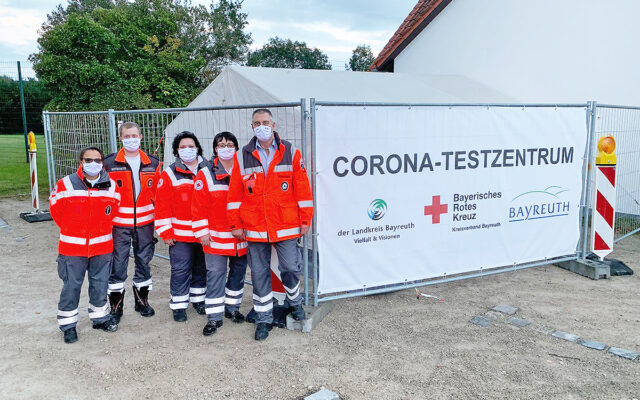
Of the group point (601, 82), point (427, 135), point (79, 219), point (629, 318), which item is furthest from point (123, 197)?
point (601, 82)

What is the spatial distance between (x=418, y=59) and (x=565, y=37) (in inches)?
167

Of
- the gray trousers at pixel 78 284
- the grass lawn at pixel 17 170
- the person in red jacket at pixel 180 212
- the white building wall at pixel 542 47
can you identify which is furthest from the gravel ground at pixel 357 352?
the grass lawn at pixel 17 170

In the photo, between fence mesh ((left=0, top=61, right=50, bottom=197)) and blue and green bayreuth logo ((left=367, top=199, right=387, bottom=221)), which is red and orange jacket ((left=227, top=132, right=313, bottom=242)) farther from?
fence mesh ((left=0, top=61, right=50, bottom=197))

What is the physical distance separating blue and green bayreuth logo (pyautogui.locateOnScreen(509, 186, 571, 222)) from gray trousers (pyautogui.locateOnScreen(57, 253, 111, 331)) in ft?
13.5

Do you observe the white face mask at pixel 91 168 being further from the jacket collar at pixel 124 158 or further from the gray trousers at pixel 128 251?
the gray trousers at pixel 128 251

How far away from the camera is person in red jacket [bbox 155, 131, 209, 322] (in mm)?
4344

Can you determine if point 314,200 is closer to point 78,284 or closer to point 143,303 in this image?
point 143,303

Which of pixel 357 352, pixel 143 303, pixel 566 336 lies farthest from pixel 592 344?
pixel 143 303

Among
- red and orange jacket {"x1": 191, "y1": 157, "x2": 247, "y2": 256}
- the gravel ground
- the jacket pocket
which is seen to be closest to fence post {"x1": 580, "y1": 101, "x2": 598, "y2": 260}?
the gravel ground

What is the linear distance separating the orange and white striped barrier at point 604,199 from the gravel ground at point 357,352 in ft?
2.13

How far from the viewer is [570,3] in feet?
30.9

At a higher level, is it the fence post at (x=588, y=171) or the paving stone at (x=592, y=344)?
the fence post at (x=588, y=171)

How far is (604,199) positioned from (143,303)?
211 inches

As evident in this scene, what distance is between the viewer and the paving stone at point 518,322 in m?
4.50
